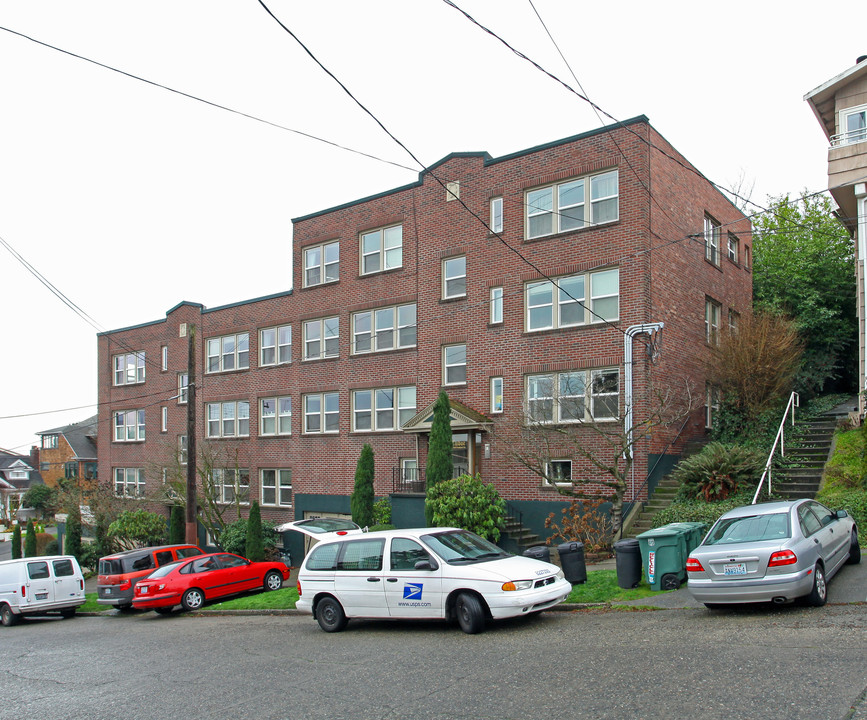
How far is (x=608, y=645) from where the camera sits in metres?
9.75

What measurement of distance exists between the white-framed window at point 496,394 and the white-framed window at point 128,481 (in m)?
20.0

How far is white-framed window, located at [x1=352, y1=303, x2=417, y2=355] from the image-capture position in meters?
27.0

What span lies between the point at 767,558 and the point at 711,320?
16.0 m

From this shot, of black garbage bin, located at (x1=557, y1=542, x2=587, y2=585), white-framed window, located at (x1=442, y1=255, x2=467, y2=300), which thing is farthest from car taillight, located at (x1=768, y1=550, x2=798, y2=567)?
white-framed window, located at (x1=442, y1=255, x2=467, y2=300)

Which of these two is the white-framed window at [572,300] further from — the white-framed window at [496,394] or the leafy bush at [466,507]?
the leafy bush at [466,507]

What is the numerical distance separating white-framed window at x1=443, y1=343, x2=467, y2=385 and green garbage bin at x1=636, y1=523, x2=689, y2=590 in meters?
12.0

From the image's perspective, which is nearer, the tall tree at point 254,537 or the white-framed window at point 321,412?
the tall tree at point 254,537

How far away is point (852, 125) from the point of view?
2234 cm

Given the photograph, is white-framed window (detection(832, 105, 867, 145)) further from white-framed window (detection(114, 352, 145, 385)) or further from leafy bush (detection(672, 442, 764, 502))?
white-framed window (detection(114, 352, 145, 385))

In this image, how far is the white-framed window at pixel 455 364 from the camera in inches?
991

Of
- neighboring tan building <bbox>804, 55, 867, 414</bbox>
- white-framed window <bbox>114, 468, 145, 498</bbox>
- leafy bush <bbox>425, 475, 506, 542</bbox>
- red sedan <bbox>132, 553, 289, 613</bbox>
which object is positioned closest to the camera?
red sedan <bbox>132, 553, 289, 613</bbox>

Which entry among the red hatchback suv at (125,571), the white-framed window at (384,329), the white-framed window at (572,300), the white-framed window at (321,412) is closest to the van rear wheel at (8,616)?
the red hatchback suv at (125,571)

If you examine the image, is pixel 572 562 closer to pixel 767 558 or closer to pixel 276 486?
pixel 767 558

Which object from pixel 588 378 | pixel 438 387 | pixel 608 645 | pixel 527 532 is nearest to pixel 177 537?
pixel 438 387
